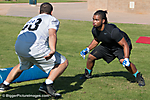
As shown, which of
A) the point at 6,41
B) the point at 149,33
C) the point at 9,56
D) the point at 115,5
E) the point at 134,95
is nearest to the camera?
the point at 134,95

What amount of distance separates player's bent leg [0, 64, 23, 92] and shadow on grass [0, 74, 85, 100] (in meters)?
0.12

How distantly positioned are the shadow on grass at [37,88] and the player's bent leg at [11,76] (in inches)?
4.9

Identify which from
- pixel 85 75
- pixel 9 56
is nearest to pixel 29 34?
pixel 85 75

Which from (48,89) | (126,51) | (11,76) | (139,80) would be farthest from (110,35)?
(11,76)

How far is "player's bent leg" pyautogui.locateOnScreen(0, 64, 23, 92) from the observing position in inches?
188

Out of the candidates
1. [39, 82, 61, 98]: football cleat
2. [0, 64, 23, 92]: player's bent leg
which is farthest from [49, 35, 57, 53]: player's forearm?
[0, 64, 23, 92]: player's bent leg

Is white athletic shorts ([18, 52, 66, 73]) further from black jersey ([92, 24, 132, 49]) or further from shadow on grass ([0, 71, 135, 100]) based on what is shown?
black jersey ([92, 24, 132, 49])

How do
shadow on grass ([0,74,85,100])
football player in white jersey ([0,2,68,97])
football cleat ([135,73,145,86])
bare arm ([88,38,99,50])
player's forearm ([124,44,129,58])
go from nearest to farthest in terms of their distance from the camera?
1. football player in white jersey ([0,2,68,97])
2. shadow on grass ([0,74,85,100])
3. player's forearm ([124,44,129,58])
4. football cleat ([135,73,145,86])
5. bare arm ([88,38,99,50])

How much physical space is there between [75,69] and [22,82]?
1.73 m

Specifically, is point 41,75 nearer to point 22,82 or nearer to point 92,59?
point 22,82

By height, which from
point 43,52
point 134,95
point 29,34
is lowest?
point 134,95

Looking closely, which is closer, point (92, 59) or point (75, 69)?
point (92, 59)

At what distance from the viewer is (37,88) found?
5.18 metres

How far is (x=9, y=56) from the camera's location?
319 inches
